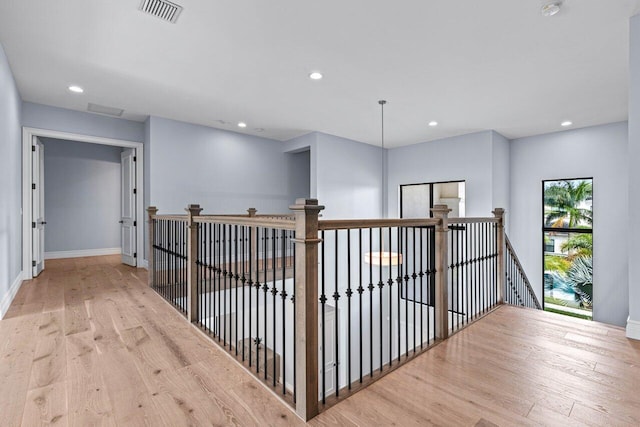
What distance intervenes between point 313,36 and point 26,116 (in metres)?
4.39

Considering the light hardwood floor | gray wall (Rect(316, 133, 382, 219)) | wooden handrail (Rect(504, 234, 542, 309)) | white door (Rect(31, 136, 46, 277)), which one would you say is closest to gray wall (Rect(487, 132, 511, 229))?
wooden handrail (Rect(504, 234, 542, 309))

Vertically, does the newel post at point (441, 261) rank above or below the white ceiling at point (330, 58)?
below

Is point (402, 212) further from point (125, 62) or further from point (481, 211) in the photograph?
point (125, 62)

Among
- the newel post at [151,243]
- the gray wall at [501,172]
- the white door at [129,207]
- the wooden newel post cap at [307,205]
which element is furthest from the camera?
the gray wall at [501,172]

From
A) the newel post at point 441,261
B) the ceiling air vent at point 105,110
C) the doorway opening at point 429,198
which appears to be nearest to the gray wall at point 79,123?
the ceiling air vent at point 105,110

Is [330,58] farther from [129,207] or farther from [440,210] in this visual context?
[129,207]

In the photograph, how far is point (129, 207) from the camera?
5562 millimetres

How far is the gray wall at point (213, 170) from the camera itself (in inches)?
203

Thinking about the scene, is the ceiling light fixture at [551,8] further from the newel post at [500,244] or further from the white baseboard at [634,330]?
the white baseboard at [634,330]

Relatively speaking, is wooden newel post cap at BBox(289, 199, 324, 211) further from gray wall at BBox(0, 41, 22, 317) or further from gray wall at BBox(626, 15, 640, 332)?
gray wall at BBox(0, 41, 22, 317)

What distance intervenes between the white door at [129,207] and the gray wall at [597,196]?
283 inches

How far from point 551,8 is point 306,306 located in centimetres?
280

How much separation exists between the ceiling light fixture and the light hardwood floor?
2.54 meters

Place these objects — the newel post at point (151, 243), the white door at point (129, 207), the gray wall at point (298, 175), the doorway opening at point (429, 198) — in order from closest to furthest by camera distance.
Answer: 1. the newel post at point (151, 243)
2. the white door at point (129, 207)
3. the doorway opening at point (429, 198)
4. the gray wall at point (298, 175)
